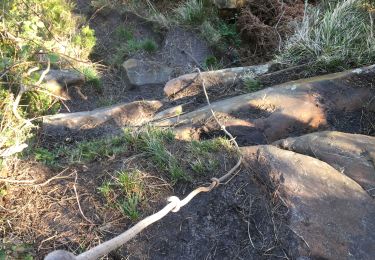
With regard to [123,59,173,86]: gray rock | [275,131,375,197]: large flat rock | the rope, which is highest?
the rope

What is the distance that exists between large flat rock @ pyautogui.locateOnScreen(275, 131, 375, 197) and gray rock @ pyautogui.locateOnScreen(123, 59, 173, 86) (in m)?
2.98

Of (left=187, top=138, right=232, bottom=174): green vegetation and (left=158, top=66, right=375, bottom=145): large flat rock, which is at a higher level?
(left=187, top=138, right=232, bottom=174): green vegetation

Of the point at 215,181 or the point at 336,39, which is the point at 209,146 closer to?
the point at 215,181

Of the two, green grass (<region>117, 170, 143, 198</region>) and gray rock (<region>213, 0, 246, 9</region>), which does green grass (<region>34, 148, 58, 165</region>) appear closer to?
green grass (<region>117, 170, 143, 198</region>)

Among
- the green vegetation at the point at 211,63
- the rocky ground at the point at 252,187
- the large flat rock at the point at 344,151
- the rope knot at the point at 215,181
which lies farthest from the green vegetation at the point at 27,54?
the large flat rock at the point at 344,151

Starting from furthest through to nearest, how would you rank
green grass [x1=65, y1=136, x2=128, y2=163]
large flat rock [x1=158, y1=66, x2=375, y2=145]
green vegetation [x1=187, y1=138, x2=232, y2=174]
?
large flat rock [x1=158, y1=66, x2=375, y2=145] → green grass [x1=65, y1=136, x2=128, y2=163] → green vegetation [x1=187, y1=138, x2=232, y2=174]

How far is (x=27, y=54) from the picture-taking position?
4637 mm

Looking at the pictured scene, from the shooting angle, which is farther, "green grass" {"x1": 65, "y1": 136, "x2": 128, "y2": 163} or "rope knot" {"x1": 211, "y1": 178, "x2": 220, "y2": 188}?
"green grass" {"x1": 65, "y1": 136, "x2": 128, "y2": 163}

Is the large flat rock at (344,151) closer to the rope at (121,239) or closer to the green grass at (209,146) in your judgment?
the green grass at (209,146)

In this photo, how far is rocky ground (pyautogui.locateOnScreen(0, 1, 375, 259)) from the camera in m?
2.57

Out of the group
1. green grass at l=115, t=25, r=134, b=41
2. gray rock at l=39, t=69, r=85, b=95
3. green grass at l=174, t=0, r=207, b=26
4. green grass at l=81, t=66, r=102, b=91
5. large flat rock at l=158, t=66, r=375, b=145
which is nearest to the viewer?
large flat rock at l=158, t=66, r=375, b=145

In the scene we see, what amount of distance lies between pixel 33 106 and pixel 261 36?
334 cm

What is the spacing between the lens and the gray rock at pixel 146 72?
5.88m

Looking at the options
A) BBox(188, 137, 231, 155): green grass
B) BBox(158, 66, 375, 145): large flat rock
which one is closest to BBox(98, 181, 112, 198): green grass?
BBox(188, 137, 231, 155): green grass
